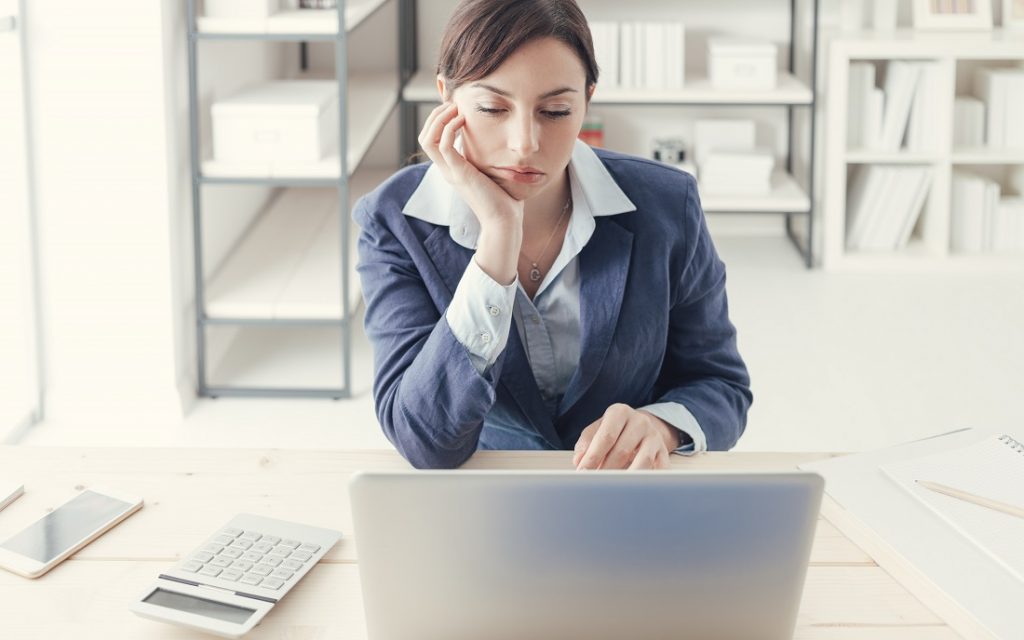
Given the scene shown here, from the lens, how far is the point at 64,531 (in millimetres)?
1193

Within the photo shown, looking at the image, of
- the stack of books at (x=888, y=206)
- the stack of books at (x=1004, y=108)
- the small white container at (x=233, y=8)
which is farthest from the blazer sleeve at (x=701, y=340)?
the stack of books at (x=1004, y=108)

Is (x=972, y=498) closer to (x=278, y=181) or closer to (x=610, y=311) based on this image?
(x=610, y=311)

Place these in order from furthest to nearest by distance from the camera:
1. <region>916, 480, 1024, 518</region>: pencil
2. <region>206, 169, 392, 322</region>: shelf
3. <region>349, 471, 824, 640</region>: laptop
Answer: <region>206, 169, 392, 322</region>: shelf
<region>916, 480, 1024, 518</region>: pencil
<region>349, 471, 824, 640</region>: laptop

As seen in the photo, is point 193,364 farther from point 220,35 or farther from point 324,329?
point 220,35

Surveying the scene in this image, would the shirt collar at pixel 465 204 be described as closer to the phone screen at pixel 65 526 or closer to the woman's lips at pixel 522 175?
the woman's lips at pixel 522 175

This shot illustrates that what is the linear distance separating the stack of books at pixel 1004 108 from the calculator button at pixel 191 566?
3.83m

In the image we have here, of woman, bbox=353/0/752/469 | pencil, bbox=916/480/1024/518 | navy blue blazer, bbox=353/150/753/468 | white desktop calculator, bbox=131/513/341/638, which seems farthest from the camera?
navy blue blazer, bbox=353/150/753/468

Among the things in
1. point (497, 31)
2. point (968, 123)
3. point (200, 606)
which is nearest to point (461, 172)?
point (497, 31)

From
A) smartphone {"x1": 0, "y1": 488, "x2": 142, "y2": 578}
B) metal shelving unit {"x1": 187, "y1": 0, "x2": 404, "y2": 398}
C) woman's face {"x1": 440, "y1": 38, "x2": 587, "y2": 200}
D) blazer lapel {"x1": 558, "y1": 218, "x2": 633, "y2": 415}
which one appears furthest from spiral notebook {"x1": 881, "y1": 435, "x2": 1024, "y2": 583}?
metal shelving unit {"x1": 187, "y1": 0, "x2": 404, "y2": 398}

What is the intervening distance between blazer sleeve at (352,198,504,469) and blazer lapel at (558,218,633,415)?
115 millimetres

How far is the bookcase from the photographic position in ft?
13.8

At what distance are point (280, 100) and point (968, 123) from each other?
242 centimetres

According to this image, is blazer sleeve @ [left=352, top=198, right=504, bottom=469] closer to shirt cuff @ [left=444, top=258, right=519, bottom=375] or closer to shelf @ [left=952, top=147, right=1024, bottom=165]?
shirt cuff @ [left=444, top=258, right=519, bottom=375]

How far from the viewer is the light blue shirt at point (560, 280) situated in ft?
4.89
